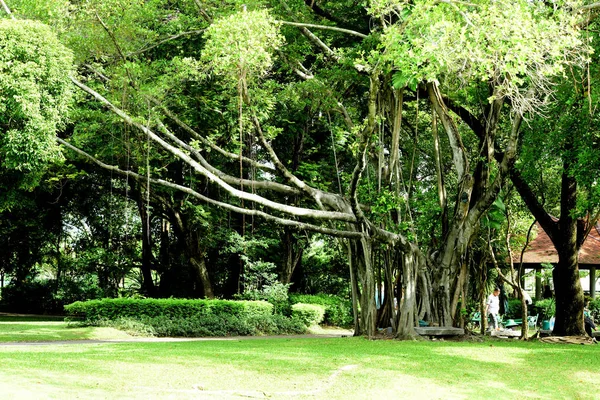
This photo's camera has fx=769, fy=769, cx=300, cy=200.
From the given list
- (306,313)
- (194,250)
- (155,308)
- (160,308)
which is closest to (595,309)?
(306,313)

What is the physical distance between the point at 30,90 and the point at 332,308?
12.6 meters

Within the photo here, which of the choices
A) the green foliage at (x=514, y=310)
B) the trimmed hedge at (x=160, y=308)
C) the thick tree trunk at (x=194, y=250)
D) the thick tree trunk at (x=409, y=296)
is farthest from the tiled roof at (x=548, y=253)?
the thick tree trunk at (x=409, y=296)

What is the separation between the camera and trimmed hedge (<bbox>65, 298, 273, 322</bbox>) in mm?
→ 19891

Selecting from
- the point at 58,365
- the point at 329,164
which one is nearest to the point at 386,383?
the point at 58,365

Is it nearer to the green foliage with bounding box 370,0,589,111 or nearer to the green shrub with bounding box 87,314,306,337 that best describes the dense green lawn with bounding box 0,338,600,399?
the green foliage with bounding box 370,0,589,111

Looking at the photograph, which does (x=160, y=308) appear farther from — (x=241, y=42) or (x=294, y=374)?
(x=294, y=374)

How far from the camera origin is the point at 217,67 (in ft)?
46.3

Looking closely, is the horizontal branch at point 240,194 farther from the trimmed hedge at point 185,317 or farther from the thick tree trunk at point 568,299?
the trimmed hedge at point 185,317

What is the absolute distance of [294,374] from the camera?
924 centimetres

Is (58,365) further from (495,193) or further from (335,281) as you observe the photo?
(335,281)

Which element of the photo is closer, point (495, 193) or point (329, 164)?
point (495, 193)

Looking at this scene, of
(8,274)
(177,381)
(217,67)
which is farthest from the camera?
(8,274)

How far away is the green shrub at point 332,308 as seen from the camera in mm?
24797

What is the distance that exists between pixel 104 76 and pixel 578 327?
12006 mm
